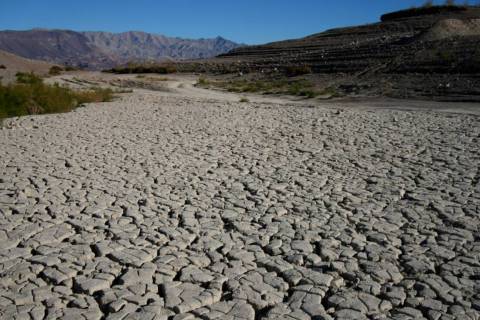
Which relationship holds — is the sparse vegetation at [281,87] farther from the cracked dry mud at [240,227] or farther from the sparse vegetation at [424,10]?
the sparse vegetation at [424,10]

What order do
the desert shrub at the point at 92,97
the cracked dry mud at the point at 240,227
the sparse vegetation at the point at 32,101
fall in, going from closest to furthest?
the cracked dry mud at the point at 240,227, the sparse vegetation at the point at 32,101, the desert shrub at the point at 92,97

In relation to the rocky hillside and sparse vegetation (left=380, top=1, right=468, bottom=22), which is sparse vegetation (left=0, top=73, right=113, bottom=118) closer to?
the rocky hillside

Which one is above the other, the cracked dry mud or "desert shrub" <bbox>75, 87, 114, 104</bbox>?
"desert shrub" <bbox>75, 87, 114, 104</bbox>

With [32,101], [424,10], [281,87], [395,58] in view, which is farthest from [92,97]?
[424,10]

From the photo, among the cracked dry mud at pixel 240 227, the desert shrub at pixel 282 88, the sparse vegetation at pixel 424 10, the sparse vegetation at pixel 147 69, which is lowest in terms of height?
the cracked dry mud at pixel 240 227

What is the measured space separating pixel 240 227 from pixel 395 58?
24.5 m

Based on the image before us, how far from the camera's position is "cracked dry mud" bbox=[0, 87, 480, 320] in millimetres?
3469

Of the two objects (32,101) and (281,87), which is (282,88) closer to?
(281,87)

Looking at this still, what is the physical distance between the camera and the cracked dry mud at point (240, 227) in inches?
137

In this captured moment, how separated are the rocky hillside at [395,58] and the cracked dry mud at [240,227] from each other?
12.3m

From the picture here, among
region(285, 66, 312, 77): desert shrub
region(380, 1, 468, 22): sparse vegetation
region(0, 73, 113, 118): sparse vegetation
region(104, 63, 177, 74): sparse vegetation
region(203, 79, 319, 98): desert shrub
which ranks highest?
region(380, 1, 468, 22): sparse vegetation

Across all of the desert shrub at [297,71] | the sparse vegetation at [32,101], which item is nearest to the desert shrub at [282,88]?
the desert shrub at [297,71]

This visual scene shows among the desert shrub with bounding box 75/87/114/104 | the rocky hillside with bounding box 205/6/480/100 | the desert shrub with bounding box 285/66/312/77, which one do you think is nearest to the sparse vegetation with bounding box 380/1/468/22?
the rocky hillside with bounding box 205/6/480/100

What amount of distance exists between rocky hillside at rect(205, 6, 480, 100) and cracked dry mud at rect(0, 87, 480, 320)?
12.3m
